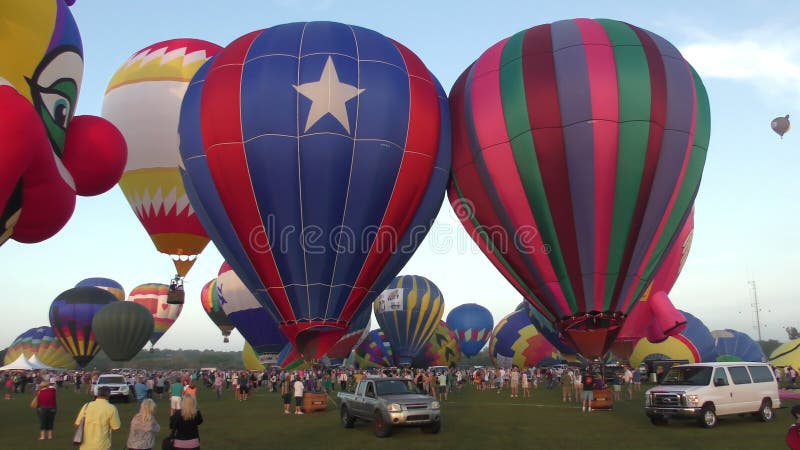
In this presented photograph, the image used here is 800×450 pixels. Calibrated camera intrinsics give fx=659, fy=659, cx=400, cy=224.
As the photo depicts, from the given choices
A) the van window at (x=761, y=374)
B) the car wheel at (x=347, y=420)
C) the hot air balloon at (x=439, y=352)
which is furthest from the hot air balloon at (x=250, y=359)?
the van window at (x=761, y=374)

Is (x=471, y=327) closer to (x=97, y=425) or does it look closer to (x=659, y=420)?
(x=659, y=420)

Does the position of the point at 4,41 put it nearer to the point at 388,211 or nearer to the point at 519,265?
the point at 388,211

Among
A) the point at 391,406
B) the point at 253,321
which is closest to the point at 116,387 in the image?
the point at 253,321

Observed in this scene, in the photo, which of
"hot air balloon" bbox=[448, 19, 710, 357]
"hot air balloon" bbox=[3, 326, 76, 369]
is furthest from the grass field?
"hot air balloon" bbox=[3, 326, 76, 369]

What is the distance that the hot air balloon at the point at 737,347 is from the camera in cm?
4712

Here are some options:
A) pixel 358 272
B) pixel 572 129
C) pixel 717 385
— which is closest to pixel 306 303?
pixel 358 272

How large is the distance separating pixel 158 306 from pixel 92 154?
194 feet

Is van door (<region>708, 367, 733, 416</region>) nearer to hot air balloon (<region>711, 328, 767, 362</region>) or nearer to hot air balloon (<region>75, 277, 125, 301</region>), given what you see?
hot air balloon (<region>711, 328, 767, 362</region>)

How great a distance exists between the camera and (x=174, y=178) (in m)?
27.1

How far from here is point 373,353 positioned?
64.5 metres

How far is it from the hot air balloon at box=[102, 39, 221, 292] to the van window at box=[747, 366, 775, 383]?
2111 cm

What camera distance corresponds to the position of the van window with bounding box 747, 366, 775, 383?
16.1 metres

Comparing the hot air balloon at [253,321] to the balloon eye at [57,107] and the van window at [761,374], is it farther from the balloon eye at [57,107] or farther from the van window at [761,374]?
the balloon eye at [57,107]

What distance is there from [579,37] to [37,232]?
1657 cm
